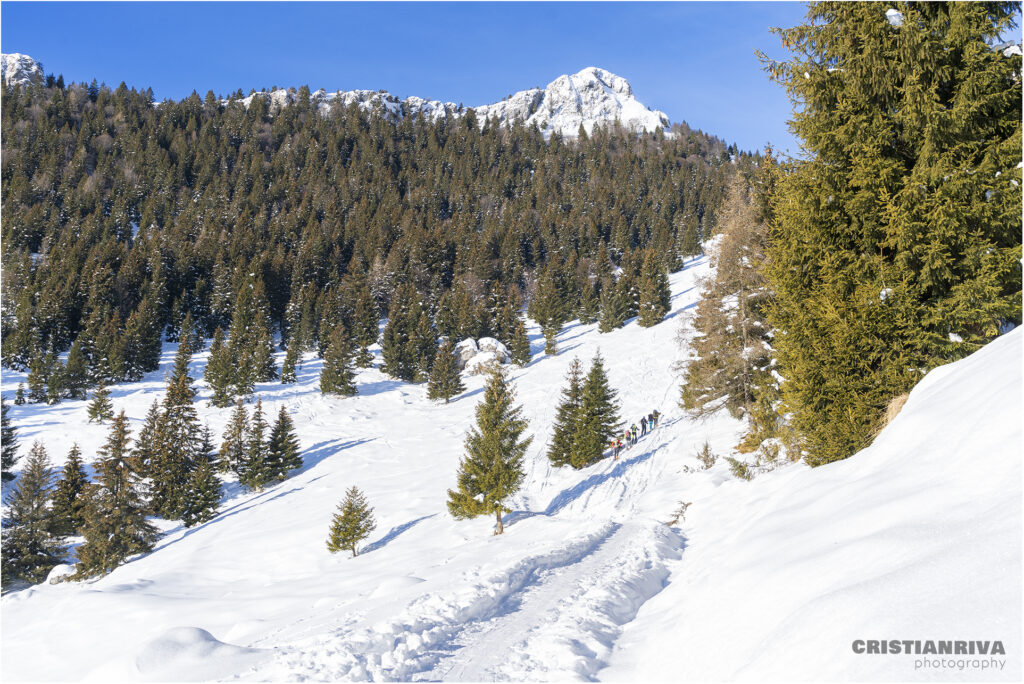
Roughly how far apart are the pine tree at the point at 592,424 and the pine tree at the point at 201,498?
22307mm

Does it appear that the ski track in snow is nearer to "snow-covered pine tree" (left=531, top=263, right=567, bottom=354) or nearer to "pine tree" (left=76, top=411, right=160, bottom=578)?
"pine tree" (left=76, top=411, right=160, bottom=578)

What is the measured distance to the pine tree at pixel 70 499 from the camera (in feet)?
103

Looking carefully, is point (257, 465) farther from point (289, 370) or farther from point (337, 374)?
point (289, 370)

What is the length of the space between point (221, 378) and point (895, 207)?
5280cm

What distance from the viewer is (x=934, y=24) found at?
9.52 metres

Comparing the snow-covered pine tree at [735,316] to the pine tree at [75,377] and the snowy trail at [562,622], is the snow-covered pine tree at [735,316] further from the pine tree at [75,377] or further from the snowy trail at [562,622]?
the pine tree at [75,377]

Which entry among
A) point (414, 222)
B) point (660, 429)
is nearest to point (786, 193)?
point (660, 429)

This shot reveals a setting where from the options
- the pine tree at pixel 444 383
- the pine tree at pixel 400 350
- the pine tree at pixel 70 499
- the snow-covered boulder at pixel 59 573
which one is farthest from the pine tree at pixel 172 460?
the pine tree at pixel 400 350

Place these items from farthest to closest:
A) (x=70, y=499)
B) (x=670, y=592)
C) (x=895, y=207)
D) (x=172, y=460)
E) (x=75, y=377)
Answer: (x=75, y=377)
(x=172, y=460)
(x=70, y=499)
(x=895, y=207)
(x=670, y=592)

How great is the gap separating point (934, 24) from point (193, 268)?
9311 cm

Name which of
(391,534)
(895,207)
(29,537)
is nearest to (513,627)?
(895,207)

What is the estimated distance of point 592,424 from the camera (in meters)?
29.6

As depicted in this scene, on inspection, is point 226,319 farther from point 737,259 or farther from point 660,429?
point 737,259

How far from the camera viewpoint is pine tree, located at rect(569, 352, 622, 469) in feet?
95.7
